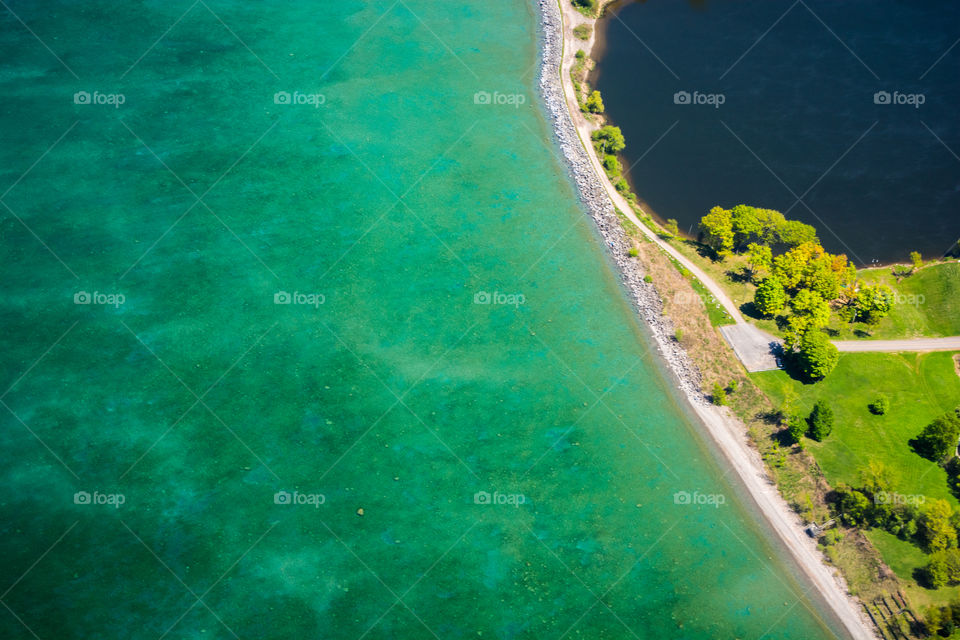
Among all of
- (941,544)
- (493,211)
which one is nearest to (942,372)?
(941,544)

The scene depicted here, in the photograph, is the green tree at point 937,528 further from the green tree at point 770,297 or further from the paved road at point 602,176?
the paved road at point 602,176

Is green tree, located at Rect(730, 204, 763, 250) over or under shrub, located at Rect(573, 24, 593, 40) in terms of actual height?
under

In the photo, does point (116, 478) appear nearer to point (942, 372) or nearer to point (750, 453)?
point (750, 453)

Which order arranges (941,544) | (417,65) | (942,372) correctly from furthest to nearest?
(417,65), (942,372), (941,544)

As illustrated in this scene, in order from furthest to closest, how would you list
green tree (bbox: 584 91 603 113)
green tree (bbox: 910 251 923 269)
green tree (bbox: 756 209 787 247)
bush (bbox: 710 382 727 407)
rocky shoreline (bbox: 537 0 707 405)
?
green tree (bbox: 584 91 603 113), green tree (bbox: 910 251 923 269), green tree (bbox: 756 209 787 247), rocky shoreline (bbox: 537 0 707 405), bush (bbox: 710 382 727 407)

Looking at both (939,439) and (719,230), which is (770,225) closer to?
(719,230)

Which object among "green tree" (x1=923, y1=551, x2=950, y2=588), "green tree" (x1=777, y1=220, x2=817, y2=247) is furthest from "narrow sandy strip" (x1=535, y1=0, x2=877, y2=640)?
"green tree" (x1=777, y1=220, x2=817, y2=247)

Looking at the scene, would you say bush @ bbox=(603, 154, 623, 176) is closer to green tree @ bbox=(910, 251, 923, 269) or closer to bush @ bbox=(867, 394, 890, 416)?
green tree @ bbox=(910, 251, 923, 269)

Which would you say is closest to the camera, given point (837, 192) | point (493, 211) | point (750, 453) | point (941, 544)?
point (941, 544)
